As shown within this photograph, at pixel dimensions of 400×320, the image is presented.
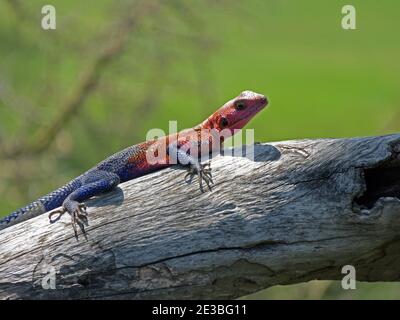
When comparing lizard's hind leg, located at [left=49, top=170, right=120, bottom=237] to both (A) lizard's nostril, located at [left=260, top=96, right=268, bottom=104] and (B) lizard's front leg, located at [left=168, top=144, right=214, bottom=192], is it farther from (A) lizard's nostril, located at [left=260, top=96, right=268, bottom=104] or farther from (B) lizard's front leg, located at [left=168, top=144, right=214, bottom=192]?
(A) lizard's nostril, located at [left=260, top=96, right=268, bottom=104]

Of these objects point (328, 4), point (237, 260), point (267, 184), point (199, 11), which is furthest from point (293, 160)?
point (328, 4)

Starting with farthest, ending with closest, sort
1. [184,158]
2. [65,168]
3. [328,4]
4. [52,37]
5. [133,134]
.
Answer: [328,4]
[65,168]
[133,134]
[52,37]
[184,158]

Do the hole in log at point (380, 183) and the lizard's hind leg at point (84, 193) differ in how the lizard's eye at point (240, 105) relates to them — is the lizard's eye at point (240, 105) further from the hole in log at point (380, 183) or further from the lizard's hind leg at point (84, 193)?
the hole in log at point (380, 183)

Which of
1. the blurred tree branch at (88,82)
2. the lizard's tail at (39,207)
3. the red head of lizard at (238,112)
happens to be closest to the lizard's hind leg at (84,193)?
the lizard's tail at (39,207)

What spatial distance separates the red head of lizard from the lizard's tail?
3.19 ft

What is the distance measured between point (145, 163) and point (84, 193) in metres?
0.49

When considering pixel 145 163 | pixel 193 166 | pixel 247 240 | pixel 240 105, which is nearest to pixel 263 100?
pixel 240 105

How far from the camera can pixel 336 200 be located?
3883 millimetres

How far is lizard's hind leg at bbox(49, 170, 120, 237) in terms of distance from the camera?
4.17m

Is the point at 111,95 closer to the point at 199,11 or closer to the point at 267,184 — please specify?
the point at 199,11

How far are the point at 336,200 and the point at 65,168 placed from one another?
5454 millimetres

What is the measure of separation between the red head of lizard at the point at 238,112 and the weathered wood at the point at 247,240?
1.14 meters

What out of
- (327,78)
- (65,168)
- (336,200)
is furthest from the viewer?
(327,78)
